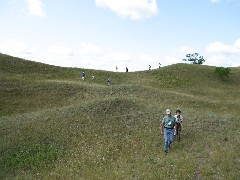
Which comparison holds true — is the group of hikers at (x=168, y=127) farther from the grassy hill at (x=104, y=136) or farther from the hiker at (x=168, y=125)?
the grassy hill at (x=104, y=136)

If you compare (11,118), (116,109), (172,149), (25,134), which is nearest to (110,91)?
(116,109)

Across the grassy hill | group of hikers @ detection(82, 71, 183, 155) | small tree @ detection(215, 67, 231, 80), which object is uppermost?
small tree @ detection(215, 67, 231, 80)

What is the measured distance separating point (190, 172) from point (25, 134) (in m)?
19.7

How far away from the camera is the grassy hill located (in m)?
21.8

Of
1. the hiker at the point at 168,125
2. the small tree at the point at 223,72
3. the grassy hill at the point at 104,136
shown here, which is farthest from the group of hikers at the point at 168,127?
the small tree at the point at 223,72

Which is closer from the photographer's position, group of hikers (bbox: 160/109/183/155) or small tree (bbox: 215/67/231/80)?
group of hikers (bbox: 160/109/183/155)

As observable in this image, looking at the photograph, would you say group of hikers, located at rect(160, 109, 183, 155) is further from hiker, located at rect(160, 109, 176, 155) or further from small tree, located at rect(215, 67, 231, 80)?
small tree, located at rect(215, 67, 231, 80)

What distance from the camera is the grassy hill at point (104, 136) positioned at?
21766 millimetres

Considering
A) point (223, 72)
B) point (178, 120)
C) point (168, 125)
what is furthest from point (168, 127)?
point (223, 72)

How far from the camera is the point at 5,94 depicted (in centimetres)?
5088

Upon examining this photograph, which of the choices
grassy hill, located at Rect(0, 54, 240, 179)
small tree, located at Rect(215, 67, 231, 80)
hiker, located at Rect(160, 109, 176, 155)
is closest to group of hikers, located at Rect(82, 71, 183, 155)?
hiker, located at Rect(160, 109, 176, 155)

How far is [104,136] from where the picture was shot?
31.4m

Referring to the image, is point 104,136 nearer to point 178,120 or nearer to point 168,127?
point 178,120

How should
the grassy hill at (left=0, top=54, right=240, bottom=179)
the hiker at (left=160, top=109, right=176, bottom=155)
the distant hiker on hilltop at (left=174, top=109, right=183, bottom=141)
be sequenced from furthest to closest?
1. the distant hiker on hilltop at (left=174, top=109, right=183, bottom=141)
2. the hiker at (left=160, top=109, right=176, bottom=155)
3. the grassy hill at (left=0, top=54, right=240, bottom=179)
